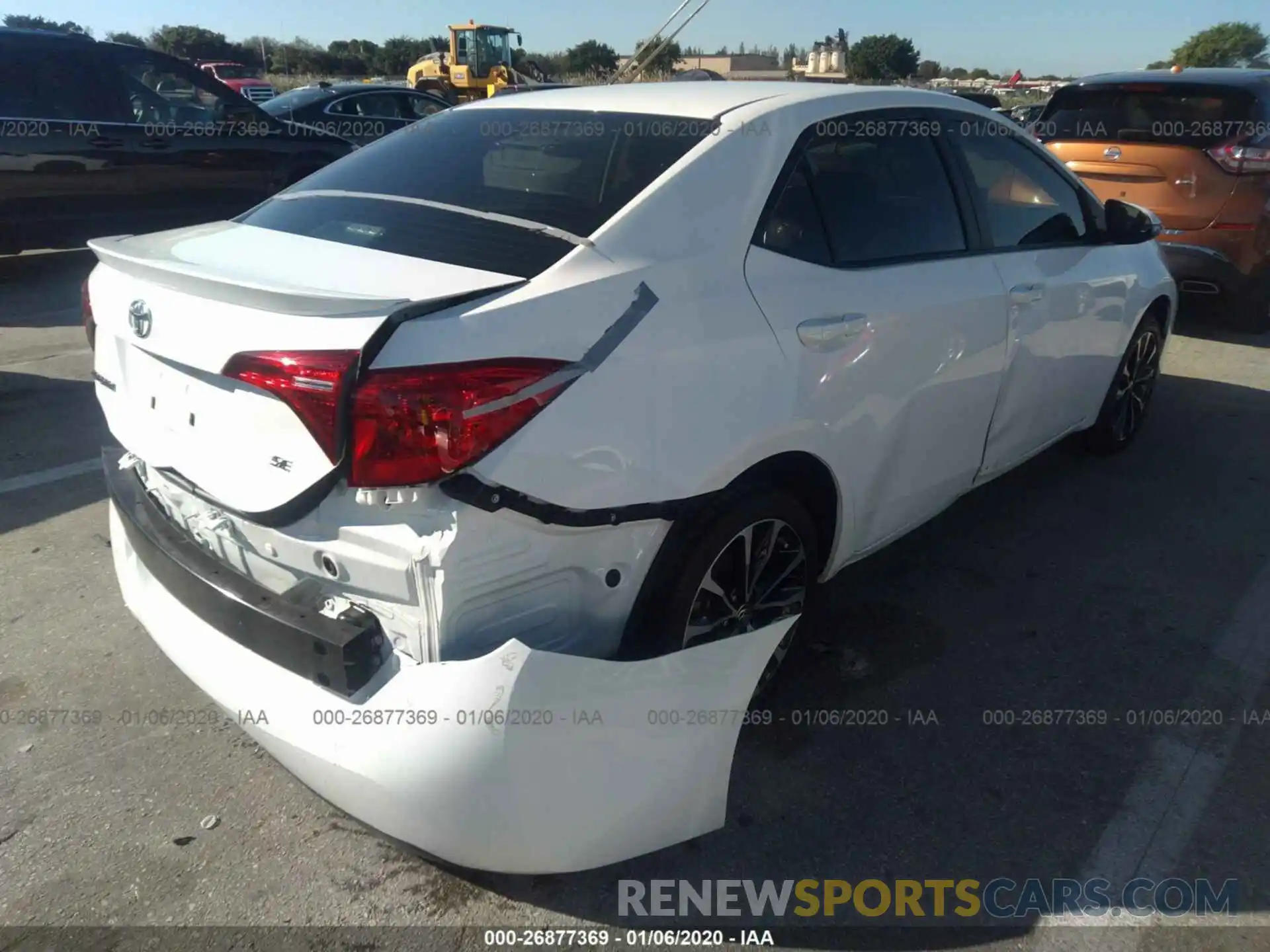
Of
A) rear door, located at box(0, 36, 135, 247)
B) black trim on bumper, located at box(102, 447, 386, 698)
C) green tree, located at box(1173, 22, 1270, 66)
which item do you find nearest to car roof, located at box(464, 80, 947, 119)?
black trim on bumper, located at box(102, 447, 386, 698)

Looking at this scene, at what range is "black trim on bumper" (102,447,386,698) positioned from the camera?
2.01 metres

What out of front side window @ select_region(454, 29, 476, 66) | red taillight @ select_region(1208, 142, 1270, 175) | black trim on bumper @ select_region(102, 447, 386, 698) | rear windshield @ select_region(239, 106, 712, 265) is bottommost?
black trim on bumper @ select_region(102, 447, 386, 698)

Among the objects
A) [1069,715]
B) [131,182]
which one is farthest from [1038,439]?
[131,182]

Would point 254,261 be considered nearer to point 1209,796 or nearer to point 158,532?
point 158,532

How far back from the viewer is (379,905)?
2262 mm

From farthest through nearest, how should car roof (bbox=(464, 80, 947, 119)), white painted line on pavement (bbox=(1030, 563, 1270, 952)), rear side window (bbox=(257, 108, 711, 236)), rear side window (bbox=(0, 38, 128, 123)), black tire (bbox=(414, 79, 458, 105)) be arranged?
black tire (bbox=(414, 79, 458, 105)) < rear side window (bbox=(0, 38, 128, 123)) < car roof (bbox=(464, 80, 947, 119)) < rear side window (bbox=(257, 108, 711, 236)) < white painted line on pavement (bbox=(1030, 563, 1270, 952))

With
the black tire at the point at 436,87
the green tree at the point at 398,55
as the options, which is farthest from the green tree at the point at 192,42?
the black tire at the point at 436,87

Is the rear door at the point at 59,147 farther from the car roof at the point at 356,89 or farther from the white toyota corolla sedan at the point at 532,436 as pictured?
the white toyota corolla sedan at the point at 532,436

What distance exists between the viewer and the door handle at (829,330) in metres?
2.60

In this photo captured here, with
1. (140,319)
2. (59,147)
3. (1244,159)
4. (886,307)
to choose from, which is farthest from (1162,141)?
(59,147)

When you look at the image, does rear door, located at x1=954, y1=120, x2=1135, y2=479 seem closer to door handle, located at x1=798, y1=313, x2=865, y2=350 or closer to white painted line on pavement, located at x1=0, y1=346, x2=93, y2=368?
door handle, located at x1=798, y1=313, x2=865, y2=350

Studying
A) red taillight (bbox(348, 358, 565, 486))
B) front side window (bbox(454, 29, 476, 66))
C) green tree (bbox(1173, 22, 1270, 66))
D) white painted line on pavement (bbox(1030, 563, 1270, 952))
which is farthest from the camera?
green tree (bbox(1173, 22, 1270, 66))

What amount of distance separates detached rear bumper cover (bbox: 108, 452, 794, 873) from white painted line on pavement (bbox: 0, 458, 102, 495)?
2.80m

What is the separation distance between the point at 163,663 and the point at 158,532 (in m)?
0.83
